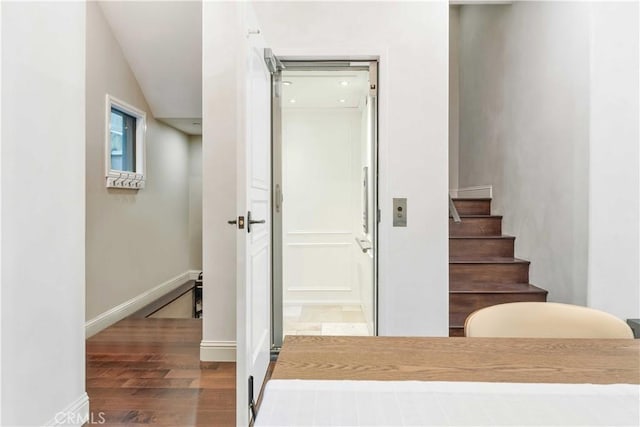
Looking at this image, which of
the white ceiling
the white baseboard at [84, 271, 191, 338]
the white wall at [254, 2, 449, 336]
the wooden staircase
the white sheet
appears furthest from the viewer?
the white ceiling

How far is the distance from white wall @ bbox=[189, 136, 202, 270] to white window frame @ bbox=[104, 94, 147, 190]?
5.07 ft

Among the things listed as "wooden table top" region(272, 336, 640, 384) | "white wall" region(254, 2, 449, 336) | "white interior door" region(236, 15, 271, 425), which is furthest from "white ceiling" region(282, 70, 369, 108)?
"wooden table top" region(272, 336, 640, 384)

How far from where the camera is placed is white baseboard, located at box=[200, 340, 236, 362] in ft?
8.63

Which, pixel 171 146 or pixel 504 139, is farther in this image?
pixel 171 146

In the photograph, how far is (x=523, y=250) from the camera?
3.15 meters

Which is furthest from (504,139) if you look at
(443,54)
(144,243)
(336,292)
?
(144,243)

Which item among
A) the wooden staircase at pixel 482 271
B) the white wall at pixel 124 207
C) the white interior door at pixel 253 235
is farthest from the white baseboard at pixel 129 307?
the wooden staircase at pixel 482 271

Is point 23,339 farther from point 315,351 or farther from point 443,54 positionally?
point 443,54

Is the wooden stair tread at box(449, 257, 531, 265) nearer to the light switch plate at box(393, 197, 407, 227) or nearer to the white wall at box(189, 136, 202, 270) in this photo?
the light switch plate at box(393, 197, 407, 227)

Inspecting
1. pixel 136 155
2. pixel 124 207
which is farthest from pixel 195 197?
pixel 124 207

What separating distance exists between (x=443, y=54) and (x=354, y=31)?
57 centimetres

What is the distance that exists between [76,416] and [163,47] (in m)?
3.16

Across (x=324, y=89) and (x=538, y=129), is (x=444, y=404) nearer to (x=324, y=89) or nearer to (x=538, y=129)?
(x=538, y=129)

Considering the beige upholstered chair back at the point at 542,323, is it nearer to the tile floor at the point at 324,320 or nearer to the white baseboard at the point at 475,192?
the tile floor at the point at 324,320
